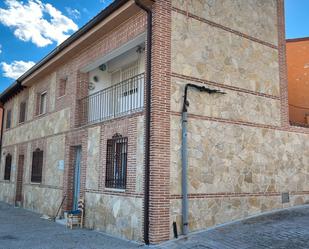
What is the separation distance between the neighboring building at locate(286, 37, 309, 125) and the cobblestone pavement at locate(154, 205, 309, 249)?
18.8ft

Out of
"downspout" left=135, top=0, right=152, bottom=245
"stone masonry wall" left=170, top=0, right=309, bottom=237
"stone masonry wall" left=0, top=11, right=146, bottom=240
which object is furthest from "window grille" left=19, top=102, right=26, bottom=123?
"stone masonry wall" left=170, top=0, right=309, bottom=237

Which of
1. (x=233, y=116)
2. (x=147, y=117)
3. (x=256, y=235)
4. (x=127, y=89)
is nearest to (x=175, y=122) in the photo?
(x=147, y=117)

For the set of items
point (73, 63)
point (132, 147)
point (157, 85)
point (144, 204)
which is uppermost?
point (73, 63)

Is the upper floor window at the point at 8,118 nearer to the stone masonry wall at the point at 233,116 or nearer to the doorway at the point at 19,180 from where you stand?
the doorway at the point at 19,180

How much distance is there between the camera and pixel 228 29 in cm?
1030

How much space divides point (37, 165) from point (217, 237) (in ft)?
32.4

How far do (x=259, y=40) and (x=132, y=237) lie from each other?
23.6 ft

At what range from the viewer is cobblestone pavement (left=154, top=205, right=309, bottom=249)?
24.3ft

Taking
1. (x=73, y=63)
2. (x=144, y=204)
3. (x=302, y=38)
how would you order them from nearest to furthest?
(x=144, y=204) < (x=73, y=63) < (x=302, y=38)

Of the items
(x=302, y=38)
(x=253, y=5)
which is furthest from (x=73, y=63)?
(x=302, y=38)

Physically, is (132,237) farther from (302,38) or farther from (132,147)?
(302,38)

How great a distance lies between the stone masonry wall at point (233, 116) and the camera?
29.4 feet

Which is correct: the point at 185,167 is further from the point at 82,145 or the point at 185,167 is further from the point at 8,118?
Result: the point at 8,118

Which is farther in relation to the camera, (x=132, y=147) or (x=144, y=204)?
(x=132, y=147)
